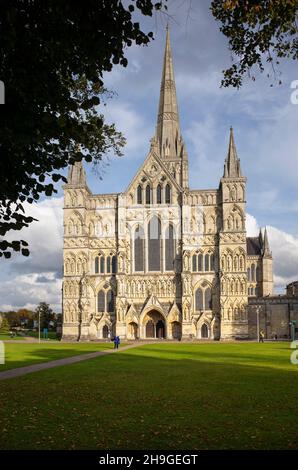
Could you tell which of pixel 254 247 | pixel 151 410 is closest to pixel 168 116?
pixel 254 247

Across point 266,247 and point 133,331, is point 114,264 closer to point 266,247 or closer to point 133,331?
point 133,331

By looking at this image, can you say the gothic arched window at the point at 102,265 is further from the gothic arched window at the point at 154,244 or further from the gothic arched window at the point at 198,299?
the gothic arched window at the point at 198,299

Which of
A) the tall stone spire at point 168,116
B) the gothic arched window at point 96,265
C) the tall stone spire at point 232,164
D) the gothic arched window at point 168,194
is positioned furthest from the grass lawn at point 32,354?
the tall stone spire at point 168,116

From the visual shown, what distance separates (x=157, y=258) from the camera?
74500 millimetres

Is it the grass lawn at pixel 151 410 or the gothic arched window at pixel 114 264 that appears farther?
the gothic arched window at pixel 114 264

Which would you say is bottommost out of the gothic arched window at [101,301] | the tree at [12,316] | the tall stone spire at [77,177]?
the tree at [12,316]

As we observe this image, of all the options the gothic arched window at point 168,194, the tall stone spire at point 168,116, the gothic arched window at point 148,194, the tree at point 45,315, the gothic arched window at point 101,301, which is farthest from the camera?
the tree at point 45,315

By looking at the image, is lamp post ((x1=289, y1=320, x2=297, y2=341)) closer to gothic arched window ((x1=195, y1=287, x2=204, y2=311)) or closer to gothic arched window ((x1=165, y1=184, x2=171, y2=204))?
gothic arched window ((x1=195, y1=287, x2=204, y2=311))

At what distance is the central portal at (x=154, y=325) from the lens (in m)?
73.7

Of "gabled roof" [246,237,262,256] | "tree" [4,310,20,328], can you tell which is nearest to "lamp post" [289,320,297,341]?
"gabled roof" [246,237,262,256]

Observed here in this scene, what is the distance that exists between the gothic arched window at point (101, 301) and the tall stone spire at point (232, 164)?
2439cm
